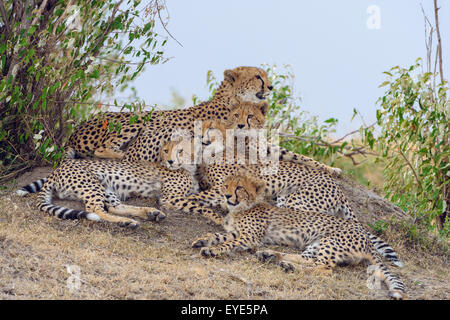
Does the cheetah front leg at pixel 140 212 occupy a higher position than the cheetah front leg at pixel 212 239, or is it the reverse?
the cheetah front leg at pixel 140 212

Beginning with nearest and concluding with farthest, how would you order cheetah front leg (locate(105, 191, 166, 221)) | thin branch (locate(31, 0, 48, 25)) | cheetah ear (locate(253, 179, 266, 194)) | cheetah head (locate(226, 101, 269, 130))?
cheetah front leg (locate(105, 191, 166, 221))
cheetah ear (locate(253, 179, 266, 194))
thin branch (locate(31, 0, 48, 25))
cheetah head (locate(226, 101, 269, 130))

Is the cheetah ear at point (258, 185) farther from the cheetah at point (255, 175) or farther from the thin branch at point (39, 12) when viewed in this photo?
the thin branch at point (39, 12)

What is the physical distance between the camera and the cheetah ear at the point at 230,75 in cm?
638

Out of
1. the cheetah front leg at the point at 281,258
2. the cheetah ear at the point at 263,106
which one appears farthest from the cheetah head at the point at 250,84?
the cheetah front leg at the point at 281,258

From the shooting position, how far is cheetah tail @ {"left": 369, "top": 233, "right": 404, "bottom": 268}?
5018 millimetres

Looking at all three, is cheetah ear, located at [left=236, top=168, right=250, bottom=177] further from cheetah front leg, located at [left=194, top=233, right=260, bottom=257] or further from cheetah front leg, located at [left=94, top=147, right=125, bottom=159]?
cheetah front leg, located at [left=94, top=147, right=125, bottom=159]

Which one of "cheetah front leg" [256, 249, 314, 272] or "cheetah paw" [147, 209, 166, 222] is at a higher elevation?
"cheetah paw" [147, 209, 166, 222]

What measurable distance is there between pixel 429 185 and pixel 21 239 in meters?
4.22

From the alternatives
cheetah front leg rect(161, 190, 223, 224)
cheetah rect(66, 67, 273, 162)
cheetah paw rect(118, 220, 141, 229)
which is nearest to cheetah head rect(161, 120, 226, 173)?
cheetah rect(66, 67, 273, 162)

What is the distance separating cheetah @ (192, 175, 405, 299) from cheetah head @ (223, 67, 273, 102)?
1.37 metres

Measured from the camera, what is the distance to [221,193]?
5.59m
